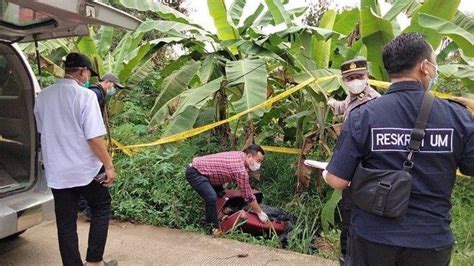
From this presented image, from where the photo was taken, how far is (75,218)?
322 cm

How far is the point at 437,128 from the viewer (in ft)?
6.28

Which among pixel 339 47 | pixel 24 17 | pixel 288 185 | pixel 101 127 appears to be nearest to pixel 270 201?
pixel 288 185

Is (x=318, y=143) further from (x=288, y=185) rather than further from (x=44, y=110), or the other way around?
(x=44, y=110)

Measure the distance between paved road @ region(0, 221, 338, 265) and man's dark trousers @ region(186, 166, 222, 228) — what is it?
223 mm

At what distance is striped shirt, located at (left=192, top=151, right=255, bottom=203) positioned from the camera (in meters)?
4.46

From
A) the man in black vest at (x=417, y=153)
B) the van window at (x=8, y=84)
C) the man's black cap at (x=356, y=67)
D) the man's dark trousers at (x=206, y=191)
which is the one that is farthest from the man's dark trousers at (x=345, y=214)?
the van window at (x=8, y=84)

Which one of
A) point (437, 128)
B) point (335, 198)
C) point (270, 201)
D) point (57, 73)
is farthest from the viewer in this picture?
point (57, 73)

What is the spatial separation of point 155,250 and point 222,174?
3.27 feet

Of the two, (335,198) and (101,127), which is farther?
(335,198)

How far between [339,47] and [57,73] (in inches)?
150

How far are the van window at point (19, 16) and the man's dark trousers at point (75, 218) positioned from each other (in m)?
1.23

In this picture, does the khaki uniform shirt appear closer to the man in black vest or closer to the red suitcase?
the man in black vest

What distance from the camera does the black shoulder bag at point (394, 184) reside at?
6.20 ft

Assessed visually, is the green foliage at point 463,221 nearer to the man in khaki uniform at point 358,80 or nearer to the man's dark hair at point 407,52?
the man in khaki uniform at point 358,80
